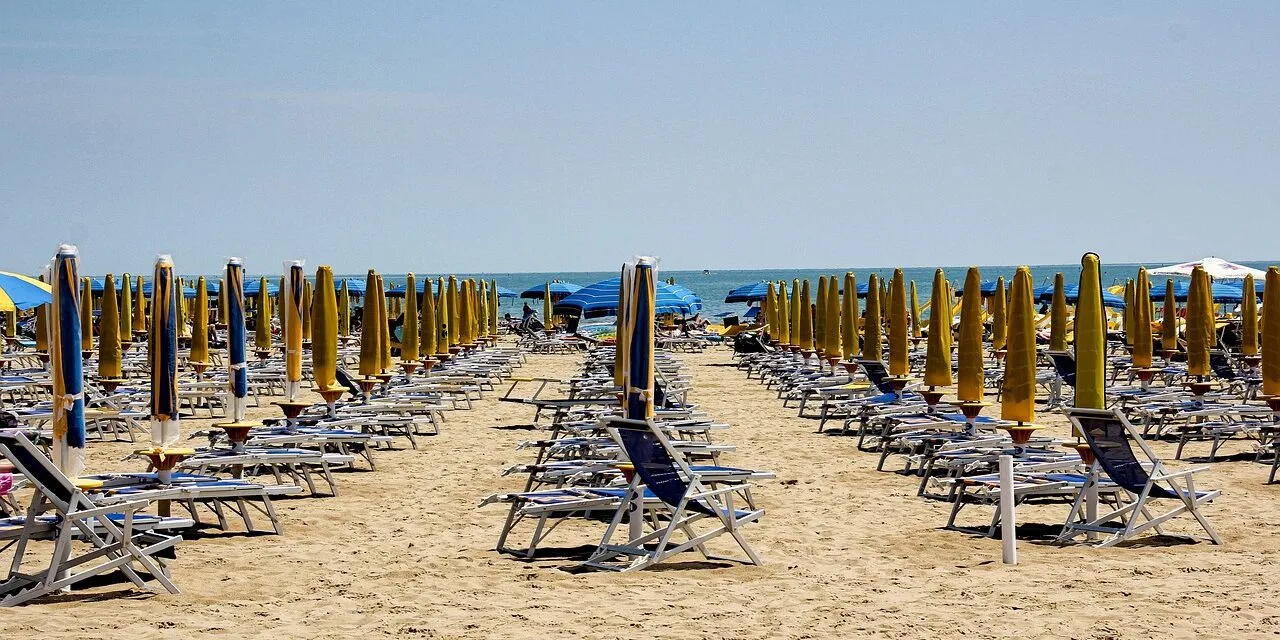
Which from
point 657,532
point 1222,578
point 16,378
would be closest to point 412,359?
point 16,378

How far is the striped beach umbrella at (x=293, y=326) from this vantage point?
1178 centimetres

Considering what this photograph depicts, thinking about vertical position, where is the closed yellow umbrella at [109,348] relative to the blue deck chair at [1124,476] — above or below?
above

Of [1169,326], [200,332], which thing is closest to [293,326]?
[200,332]

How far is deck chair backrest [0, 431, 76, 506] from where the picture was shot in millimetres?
6254

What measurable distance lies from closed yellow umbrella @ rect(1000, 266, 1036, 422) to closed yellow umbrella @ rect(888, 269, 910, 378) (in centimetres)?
415

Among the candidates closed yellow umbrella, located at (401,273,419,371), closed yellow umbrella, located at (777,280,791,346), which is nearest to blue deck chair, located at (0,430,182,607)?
closed yellow umbrella, located at (401,273,419,371)

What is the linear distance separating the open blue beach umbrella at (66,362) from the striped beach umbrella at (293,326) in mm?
4465

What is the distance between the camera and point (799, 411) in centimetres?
1697

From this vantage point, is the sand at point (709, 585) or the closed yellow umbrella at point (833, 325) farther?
the closed yellow umbrella at point (833, 325)

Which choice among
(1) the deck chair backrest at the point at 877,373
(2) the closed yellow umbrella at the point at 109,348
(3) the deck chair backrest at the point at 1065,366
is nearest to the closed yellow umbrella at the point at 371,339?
(2) the closed yellow umbrella at the point at 109,348

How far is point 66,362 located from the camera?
7.18 metres

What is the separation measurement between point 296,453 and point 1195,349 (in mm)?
8327

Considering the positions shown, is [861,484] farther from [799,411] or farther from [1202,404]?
[799,411]

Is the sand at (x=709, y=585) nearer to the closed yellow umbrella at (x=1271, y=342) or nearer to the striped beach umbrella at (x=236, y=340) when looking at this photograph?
the striped beach umbrella at (x=236, y=340)
